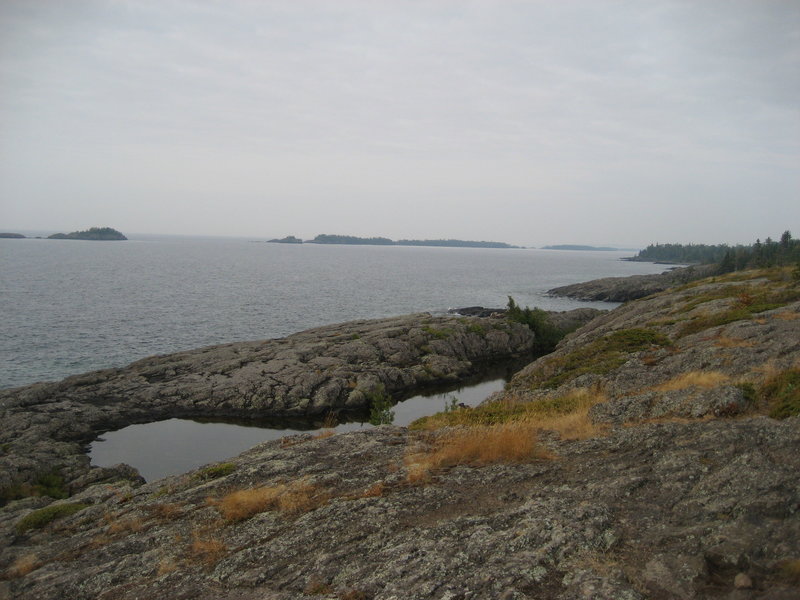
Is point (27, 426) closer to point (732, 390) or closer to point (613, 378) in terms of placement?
point (613, 378)

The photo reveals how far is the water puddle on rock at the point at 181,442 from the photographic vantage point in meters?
40.5

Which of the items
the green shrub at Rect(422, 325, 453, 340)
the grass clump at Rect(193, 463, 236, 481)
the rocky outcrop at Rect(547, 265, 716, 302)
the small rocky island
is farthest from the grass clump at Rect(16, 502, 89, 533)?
the rocky outcrop at Rect(547, 265, 716, 302)

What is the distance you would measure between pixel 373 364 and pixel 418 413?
468 inches

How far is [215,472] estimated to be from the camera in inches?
812

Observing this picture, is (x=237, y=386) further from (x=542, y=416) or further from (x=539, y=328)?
(x=539, y=328)

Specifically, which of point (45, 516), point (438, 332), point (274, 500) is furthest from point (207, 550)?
point (438, 332)

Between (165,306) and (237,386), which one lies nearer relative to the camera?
(237,386)

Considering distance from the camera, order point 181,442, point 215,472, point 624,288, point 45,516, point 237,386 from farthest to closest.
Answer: point 624,288
point 237,386
point 181,442
point 215,472
point 45,516

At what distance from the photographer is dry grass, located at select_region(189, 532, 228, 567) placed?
44.8ft

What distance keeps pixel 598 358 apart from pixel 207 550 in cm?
2905

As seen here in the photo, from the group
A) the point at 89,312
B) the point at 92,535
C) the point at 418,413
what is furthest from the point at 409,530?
the point at 89,312

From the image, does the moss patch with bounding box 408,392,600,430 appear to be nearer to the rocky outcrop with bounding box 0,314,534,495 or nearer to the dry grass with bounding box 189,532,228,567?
the dry grass with bounding box 189,532,228,567

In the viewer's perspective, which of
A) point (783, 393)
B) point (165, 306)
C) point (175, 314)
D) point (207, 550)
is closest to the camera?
point (207, 550)

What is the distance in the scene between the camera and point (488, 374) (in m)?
68.2
